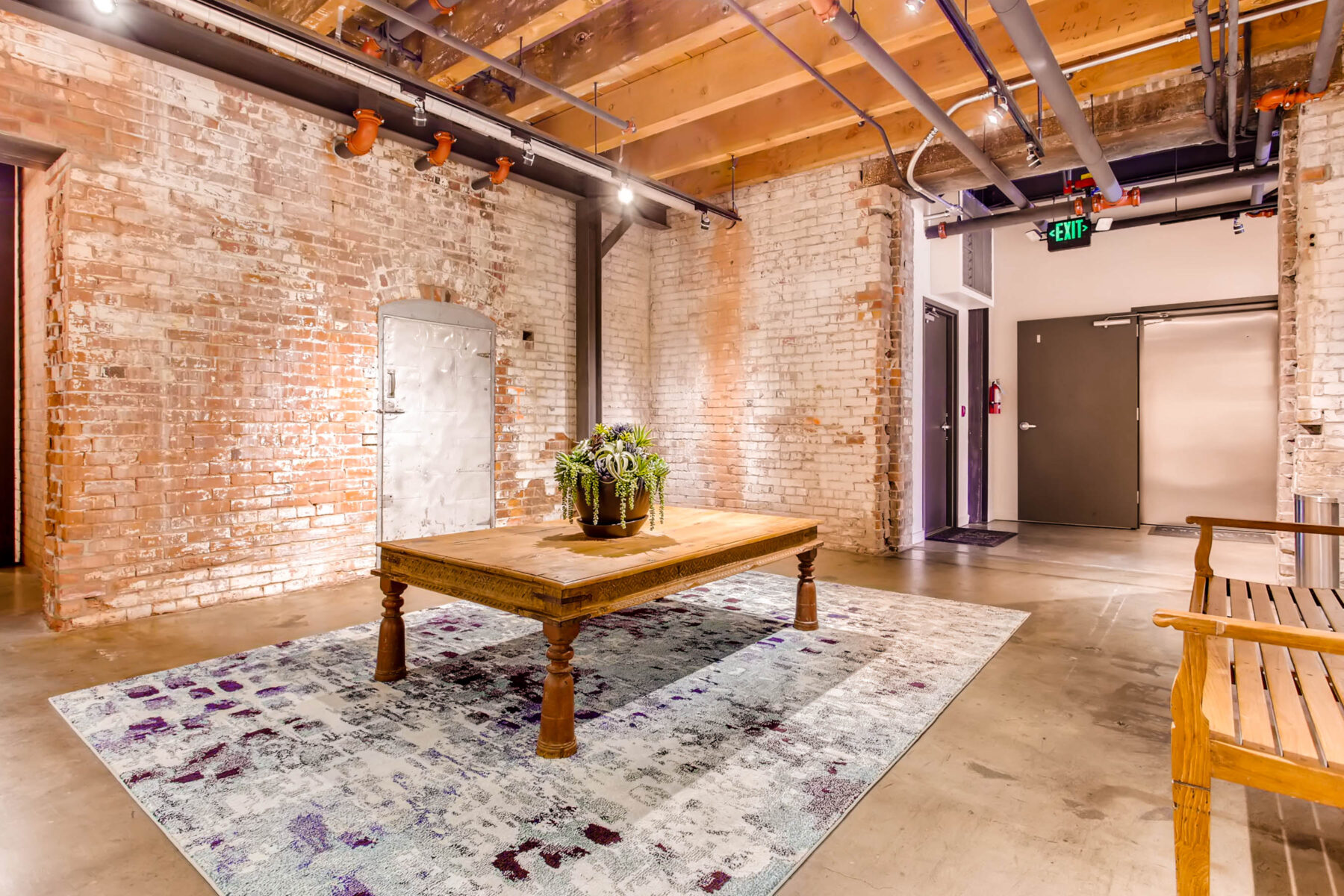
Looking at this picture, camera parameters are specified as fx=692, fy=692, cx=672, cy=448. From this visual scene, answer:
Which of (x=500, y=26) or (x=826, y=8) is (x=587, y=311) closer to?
(x=500, y=26)

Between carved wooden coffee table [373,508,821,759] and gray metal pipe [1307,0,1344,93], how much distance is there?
11.0ft

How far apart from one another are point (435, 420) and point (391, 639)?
261 cm

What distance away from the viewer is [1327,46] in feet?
11.2

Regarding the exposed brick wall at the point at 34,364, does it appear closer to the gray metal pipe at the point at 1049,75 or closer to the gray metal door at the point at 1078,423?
the gray metal pipe at the point at 1049,75

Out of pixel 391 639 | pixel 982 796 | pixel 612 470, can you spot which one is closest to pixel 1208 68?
pixel 612 470

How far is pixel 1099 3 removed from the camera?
3885mm

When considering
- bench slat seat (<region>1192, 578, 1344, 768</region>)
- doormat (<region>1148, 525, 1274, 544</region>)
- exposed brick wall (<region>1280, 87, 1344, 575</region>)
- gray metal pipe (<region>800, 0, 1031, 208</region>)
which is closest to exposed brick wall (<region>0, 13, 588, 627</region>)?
gray metal pipe (<region>800, 0, 1031, 208</region>)

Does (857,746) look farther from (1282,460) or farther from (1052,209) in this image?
(1052,209)

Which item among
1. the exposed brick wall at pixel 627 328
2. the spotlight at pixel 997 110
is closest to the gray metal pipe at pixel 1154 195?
the spotlight at pixel 997 110

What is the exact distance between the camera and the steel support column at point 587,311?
246 inches

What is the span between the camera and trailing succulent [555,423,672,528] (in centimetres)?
301

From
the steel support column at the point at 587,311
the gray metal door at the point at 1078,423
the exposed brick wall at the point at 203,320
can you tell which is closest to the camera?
the exposed brick wall at the point at 203,320

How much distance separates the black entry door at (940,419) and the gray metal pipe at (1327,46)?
10.6 feet

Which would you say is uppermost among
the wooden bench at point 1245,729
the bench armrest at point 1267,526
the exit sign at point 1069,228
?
the exit sign at point 1069,228
